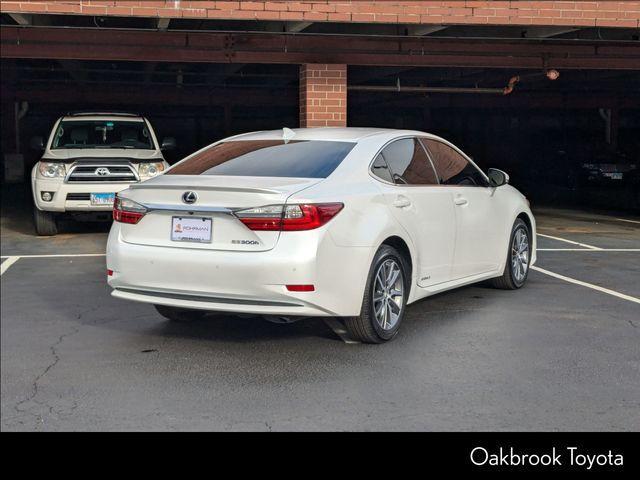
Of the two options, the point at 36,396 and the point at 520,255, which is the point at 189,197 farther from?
the point at 520,255

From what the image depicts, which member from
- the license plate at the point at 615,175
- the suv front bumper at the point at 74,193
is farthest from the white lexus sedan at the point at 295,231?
the license plate at the point at 615,175

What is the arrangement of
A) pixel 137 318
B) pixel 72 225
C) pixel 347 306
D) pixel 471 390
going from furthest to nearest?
pixel 72 225 → pixel 137 318 → pixel 347 306 → pixel 471 390

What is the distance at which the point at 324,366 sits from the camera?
591cm

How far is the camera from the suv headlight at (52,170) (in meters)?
13.2

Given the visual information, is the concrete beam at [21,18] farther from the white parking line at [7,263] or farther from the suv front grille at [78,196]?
the white parking line at [7,263]

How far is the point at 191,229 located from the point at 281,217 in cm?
63

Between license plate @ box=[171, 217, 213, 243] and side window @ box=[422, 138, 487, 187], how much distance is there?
2372mm

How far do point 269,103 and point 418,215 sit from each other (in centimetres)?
2277

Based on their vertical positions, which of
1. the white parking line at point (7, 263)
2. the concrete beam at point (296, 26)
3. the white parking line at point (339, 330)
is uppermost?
the concrete beam at point (296, 26)

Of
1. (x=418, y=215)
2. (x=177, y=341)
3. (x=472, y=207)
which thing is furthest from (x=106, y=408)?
(x=472, y=207)

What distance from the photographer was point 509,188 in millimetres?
8852

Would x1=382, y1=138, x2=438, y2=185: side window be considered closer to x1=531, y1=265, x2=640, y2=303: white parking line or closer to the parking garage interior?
the parking garage interior

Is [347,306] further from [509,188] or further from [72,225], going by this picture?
[72,225]

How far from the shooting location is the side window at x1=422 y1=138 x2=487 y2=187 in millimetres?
7703
